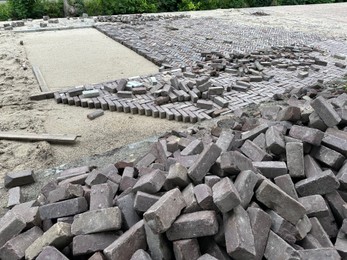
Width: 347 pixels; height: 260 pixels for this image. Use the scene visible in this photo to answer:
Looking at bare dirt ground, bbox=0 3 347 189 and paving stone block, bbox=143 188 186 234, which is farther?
bare dirt ground, bbox=0 3 347 189

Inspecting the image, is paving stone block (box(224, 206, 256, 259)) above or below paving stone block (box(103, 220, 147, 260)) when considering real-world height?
above

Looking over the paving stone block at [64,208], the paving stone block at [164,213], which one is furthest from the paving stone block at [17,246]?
the paving stone block at [164,213]

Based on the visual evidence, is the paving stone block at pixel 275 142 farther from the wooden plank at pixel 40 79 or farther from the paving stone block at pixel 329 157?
the wooden plank at pixel 40 79

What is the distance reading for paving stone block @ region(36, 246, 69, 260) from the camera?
256 cm

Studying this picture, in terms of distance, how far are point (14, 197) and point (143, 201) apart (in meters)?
1.90

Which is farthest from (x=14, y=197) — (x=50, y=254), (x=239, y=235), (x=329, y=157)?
(x=329, y=157)

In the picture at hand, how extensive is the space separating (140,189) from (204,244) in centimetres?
74

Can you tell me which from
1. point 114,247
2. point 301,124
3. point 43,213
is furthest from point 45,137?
point 301,124

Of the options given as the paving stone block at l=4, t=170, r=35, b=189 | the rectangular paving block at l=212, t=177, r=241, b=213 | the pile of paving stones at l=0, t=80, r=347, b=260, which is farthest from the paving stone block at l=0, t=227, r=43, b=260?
the rectangular paving block at l=212, t=177, r=241, b=213

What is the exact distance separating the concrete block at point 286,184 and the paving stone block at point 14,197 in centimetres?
282

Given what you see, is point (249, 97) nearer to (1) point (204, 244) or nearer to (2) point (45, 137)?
(2) point (45, 137)

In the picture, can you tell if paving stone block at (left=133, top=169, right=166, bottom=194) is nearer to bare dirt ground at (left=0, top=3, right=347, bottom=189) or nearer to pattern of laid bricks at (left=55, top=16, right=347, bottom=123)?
bare dirt ground at (left=0, top=3, right=347, bottom=189)

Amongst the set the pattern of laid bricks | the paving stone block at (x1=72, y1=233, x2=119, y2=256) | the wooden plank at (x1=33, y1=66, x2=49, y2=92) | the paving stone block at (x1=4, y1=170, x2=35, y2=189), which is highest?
the paving stone block at (x1=72, y1=233, x2=119, y2=256)

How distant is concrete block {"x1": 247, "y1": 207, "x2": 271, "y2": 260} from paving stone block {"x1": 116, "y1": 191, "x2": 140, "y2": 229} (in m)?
0.95
